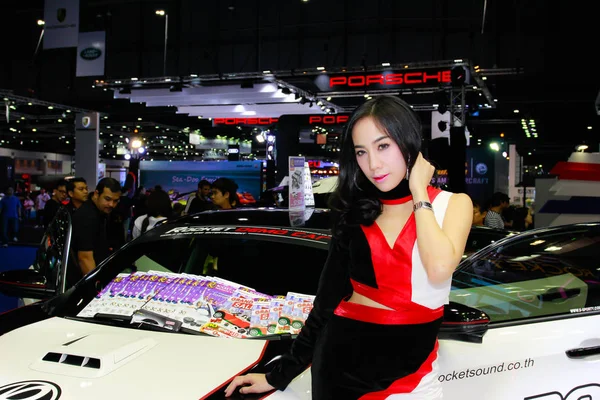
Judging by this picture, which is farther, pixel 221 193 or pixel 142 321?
pixel 221 193

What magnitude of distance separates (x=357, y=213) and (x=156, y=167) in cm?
1419

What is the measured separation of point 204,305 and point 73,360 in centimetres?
59

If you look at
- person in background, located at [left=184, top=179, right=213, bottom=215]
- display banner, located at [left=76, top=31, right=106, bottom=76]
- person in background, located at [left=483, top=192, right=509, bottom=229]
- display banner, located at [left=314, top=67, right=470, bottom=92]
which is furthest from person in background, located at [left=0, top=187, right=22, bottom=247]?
person in background, located at [left=483, top=192, right=509, bottom=229]

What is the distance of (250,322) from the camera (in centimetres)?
205

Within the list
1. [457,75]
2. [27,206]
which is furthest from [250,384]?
[27,206]

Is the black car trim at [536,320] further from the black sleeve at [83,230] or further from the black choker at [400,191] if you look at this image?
the black sleeve at [83,230]

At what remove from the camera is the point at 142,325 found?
80.4 inches

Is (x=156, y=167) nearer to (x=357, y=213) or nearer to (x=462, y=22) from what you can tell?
(x=462, y=22)

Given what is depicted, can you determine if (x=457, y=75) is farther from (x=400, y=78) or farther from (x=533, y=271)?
(x=533, y=271)

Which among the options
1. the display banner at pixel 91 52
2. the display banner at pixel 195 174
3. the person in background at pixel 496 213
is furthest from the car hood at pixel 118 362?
the display banner at pixel 195 174

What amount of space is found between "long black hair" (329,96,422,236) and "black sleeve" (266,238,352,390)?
0.09 m

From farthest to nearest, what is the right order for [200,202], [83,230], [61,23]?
[61,23] → [200,202] → [83,230]

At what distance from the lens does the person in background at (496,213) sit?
27.7 ft

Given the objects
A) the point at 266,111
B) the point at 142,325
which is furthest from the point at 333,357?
the point at 266,111
